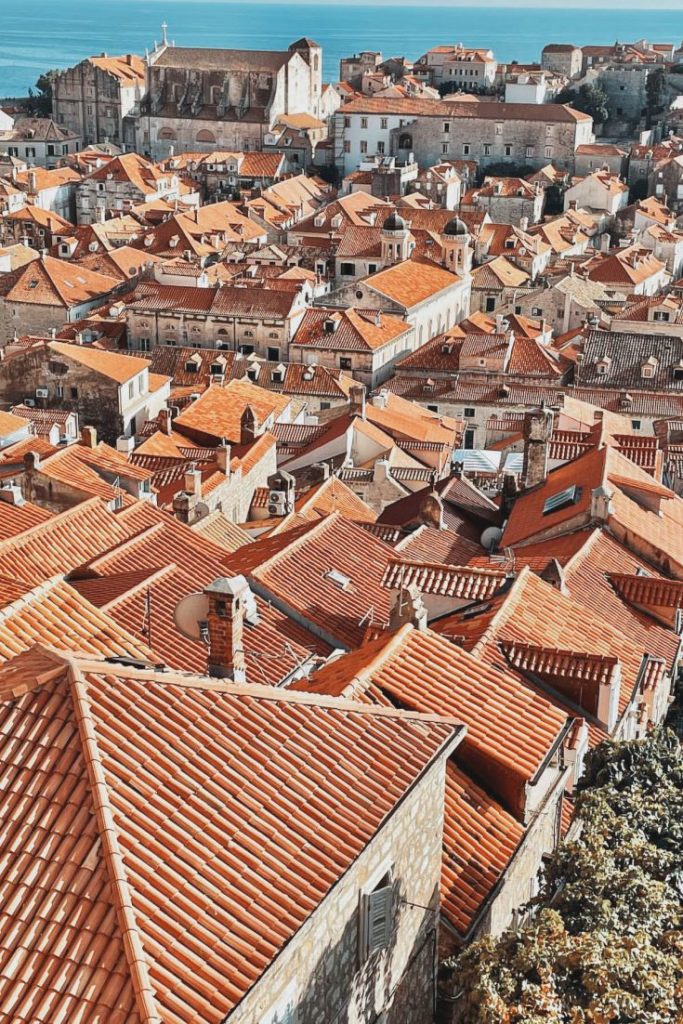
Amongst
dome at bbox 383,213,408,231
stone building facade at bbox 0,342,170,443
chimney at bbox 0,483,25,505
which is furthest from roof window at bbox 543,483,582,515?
dome at bbox 383,213,408,231

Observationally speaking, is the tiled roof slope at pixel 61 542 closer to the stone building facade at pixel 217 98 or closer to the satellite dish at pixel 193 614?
the satellite dish at pixel 193 614

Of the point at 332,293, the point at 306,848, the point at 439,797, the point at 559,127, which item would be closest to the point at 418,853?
the point at 439,797

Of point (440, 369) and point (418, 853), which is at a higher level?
point (418, 853)

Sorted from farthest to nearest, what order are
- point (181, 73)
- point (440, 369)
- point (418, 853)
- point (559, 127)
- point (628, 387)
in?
point (181, 73)
point (559, 127)
point (440, 369)
point (628, 387)
point (418, 853)

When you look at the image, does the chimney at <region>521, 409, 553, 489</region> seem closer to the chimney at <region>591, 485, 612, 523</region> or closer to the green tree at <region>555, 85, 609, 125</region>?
the chimney at <region>591, 485, 612, 523</region>

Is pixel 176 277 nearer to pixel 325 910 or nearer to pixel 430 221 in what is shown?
pixel 430 221

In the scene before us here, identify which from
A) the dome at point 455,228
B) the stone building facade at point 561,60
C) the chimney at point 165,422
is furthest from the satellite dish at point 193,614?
the stone building facade at point 561,60

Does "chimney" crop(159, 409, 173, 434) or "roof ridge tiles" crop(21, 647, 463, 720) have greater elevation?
"roof ridge tiles" crop(21, 647, 463, 720)
